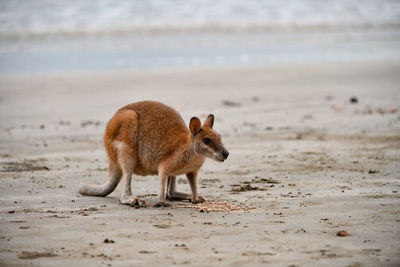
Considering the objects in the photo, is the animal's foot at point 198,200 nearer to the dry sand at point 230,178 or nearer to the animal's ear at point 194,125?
the dry sand at point 230,178

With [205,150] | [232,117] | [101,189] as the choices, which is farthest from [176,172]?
[232,117]

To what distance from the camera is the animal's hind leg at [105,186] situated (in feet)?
19.0

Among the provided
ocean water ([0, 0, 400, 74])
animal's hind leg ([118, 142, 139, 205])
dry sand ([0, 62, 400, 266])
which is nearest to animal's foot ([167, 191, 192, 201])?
Answer: dry sand ([0, 62, 400, 266])

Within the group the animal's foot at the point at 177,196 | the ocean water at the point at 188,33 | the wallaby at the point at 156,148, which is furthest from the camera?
the ocean water at the point at 188,33

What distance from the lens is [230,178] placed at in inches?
254

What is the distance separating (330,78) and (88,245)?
978 centimetres

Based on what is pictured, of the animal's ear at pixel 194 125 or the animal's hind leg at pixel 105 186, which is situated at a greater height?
the animal's ear at pixel 194 125

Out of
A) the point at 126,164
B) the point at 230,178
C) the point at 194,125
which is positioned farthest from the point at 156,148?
the point at 230,178

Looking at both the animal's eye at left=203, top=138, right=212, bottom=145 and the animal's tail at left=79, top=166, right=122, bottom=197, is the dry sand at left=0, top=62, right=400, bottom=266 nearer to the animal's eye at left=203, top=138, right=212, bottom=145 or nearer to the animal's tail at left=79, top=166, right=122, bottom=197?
the animal's tail at left=79, top=166, right=122, bottom=197

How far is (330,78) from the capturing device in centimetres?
1319

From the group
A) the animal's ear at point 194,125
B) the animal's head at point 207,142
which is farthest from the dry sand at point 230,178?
the animal's ear at point 194,125

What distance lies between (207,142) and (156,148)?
20.9 inches

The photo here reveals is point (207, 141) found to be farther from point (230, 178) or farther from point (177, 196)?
point (230, 178)

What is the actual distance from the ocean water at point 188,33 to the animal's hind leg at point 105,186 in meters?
9.49
